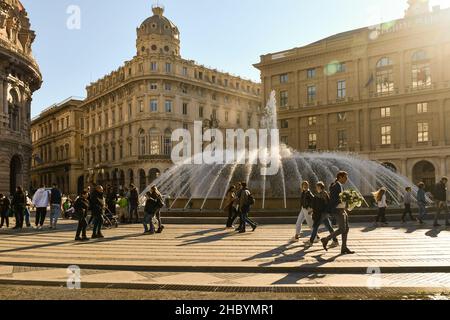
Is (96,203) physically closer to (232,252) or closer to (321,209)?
(232,252)

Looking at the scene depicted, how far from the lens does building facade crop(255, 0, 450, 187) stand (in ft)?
168

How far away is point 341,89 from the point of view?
5869cm

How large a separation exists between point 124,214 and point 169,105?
47086 mm

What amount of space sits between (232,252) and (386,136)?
47.9 metres

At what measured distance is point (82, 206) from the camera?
49.5 feet

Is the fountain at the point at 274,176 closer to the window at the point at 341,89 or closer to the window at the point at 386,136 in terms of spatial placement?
the window at the point at 386,136

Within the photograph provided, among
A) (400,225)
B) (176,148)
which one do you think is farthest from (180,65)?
(400,225)

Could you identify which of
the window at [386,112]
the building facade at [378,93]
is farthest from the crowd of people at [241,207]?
the window at [386,112]

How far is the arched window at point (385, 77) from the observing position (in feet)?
180

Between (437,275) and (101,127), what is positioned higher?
(101,127)

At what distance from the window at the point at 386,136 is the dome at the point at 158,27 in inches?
1318

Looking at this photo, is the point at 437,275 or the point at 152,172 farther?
the point at 152,172
